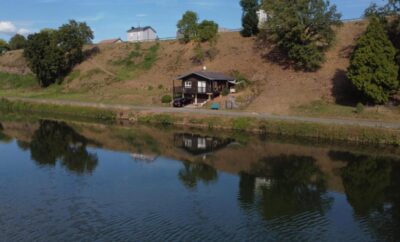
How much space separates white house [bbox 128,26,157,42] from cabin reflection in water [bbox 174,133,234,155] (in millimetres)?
69771

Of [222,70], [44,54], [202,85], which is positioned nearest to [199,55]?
[222,70]

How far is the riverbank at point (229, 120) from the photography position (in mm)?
37375

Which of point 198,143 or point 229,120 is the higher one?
point 229,120

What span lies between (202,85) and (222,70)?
11098 millimetres

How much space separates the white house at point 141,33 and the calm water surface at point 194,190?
70453mm

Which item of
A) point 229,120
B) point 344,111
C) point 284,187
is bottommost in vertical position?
point 284,187

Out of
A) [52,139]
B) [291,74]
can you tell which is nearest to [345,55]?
[291,74]

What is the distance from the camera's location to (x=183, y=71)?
68938 millimetres

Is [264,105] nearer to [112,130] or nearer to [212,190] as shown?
[112,130]

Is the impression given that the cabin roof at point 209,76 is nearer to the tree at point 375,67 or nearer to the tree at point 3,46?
the tree at point 375,67

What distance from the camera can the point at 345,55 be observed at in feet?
195

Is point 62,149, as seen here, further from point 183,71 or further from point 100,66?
point 100,66

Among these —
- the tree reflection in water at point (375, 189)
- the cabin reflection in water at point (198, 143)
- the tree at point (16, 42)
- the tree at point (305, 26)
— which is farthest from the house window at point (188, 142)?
the tree at point (16, 42)

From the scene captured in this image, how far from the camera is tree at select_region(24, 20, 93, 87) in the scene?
72.8 meters
